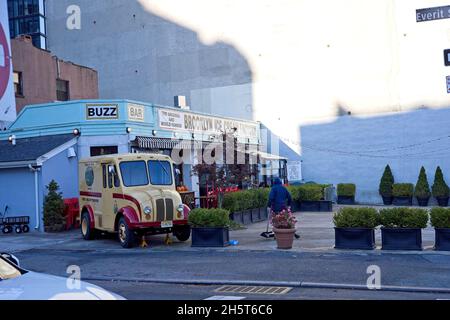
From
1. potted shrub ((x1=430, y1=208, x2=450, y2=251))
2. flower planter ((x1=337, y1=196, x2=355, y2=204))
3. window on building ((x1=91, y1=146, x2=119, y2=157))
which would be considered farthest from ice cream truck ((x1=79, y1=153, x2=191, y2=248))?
flower planter ((x1=337, y1=196, x2=355, y2=204))

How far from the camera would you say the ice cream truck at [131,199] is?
14.8m

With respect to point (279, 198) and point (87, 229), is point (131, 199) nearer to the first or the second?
point (87, 229)

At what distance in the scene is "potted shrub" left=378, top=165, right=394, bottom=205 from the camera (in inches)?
1253

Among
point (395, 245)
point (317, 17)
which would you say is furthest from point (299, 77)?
point (395, 245)

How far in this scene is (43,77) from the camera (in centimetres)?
3064

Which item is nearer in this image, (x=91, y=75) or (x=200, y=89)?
(x=91, y=75)

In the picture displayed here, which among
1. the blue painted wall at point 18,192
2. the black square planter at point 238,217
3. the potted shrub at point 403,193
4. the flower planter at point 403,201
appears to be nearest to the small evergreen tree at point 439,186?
the potted shrub at point 403,193

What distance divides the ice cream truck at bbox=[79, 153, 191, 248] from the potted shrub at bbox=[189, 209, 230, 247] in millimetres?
886

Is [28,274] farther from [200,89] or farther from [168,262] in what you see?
[200,89]

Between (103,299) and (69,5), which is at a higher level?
(69,5)

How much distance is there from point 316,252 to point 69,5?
34128 millimetres

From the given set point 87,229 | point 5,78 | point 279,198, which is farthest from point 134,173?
point 5,78
